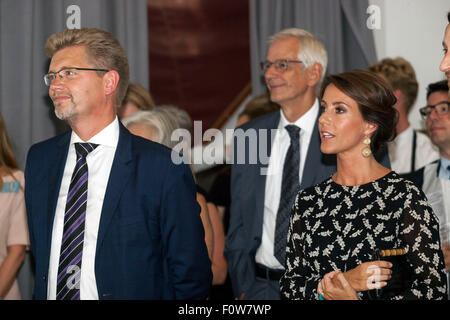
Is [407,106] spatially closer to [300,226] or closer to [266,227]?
[266,227]

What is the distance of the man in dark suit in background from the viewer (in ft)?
9.33

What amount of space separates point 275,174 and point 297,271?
2.55ft

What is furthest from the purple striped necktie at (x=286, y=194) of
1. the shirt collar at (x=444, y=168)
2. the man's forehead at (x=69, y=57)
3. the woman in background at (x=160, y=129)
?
the man's forehead at (x=69, y=57)

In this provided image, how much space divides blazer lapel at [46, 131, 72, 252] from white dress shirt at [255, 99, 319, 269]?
106 centimetres

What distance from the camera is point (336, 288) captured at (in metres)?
2.08

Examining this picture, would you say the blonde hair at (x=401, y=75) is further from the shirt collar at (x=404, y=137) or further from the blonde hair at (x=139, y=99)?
the blonde hair at (x=139, y=99)

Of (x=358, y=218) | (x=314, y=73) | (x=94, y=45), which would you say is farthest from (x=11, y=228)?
(x=358, y=218)

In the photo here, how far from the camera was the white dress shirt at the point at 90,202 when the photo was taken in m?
2.07

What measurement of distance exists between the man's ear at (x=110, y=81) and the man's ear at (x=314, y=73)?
124 centimetres

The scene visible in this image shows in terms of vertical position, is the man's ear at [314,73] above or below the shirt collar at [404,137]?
above

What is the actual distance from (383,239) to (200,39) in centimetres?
309

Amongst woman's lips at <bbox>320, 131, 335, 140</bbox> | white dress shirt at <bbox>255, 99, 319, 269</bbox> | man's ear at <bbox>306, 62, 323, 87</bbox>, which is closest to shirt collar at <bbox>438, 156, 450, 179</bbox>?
white dress shirt at <bbox>255, 99, 319, 269</bbox>

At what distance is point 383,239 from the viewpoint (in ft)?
6.94

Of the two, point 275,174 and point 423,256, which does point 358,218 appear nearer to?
point 423,256
